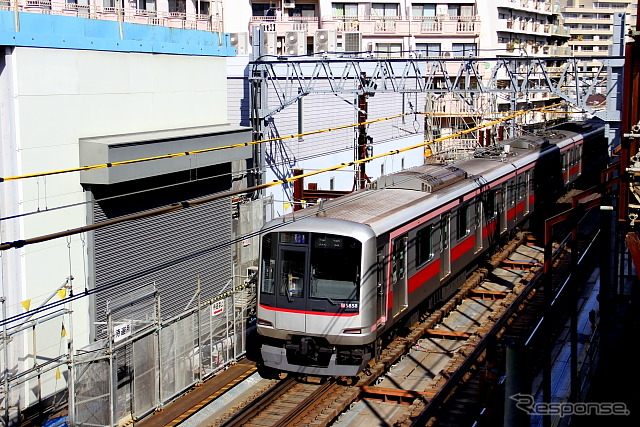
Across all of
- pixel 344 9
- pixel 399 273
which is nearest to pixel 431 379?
pixel 399 273

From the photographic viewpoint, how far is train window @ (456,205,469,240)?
15578mm

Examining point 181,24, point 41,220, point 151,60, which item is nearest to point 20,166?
point 41,220

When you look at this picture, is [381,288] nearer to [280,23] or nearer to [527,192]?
[527,192]

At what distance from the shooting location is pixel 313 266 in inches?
465

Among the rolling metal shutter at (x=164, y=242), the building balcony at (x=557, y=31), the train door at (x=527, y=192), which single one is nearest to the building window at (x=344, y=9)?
the building balcony at (x=557, y=31)

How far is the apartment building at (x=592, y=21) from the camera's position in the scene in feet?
249

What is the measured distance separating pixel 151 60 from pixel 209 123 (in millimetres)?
2146

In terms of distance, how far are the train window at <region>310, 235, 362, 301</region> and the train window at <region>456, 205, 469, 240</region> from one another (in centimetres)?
435

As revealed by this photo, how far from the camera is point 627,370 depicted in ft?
40.2

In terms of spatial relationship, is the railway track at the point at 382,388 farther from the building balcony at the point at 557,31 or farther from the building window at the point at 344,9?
the building balcony at the point at 557,31

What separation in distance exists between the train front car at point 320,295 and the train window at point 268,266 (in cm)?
1

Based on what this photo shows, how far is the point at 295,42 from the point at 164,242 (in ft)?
48.7

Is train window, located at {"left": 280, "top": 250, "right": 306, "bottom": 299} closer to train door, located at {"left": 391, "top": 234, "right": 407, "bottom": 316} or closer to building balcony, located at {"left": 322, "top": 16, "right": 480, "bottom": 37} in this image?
train door, located at {"left": 391, "top": 234, "right": 407, "bottom": 316}

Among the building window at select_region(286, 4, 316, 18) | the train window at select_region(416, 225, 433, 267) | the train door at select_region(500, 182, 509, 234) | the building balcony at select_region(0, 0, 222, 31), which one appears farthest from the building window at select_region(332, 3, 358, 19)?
the train window at select_region(416, 225, 433, 267)
